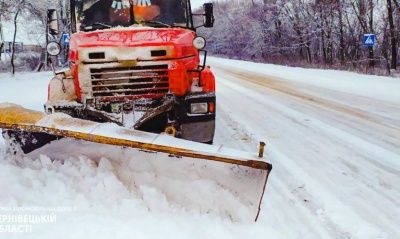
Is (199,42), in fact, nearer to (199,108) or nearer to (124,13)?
(199,108)

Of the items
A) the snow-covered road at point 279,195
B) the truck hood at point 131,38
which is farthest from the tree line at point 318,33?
the truck hood at point 131,38

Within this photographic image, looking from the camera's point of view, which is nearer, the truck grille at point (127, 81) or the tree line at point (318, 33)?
the truck grille at point (127, 81)

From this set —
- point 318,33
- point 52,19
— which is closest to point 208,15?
point 52,19

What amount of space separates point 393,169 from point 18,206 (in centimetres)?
392

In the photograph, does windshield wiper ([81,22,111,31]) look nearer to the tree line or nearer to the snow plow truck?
the snow plow truck

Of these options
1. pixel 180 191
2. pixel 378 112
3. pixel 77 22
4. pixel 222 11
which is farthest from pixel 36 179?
pixel 222 11

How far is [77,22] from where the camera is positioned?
5465 mm

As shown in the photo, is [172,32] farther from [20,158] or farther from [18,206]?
[18,206]

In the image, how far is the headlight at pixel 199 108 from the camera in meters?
4.51

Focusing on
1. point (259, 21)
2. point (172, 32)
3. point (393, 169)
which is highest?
point (259, 21)

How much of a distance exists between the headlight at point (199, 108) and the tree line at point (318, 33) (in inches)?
637

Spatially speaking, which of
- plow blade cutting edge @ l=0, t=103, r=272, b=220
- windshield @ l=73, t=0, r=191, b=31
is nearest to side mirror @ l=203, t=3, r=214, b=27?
windshield @ l=73, t=0, r=191, b=31

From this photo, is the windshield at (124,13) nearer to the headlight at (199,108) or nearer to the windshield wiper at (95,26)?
the windshield wiper at (95,26)

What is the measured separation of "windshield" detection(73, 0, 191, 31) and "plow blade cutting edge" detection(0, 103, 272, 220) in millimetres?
2265
